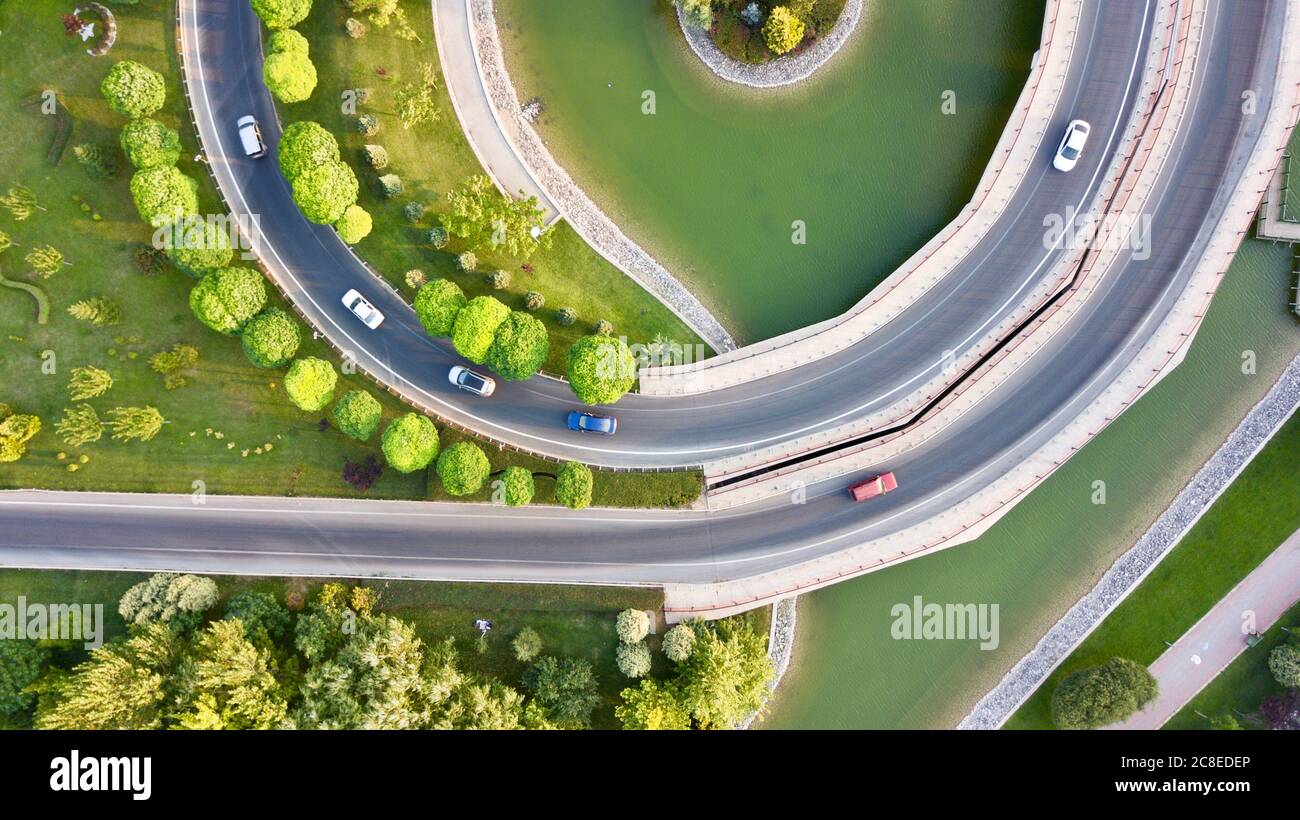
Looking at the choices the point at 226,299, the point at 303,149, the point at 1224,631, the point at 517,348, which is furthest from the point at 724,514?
the point at 1224,631

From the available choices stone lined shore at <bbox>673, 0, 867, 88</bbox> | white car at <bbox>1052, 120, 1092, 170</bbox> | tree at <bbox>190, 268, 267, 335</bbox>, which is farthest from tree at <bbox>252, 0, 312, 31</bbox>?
white car at <bbox>1052, 120, 1092, 170</bbox>

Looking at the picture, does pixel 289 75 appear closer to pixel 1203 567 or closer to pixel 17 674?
pixel 17 674

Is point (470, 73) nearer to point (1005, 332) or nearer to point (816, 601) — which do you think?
point (1005, 332)

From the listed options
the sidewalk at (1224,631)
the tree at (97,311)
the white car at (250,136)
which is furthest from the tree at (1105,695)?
the tree at (97,311)

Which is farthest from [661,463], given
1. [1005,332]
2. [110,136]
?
[110,136]

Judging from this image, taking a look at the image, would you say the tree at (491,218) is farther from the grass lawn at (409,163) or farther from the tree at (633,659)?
the tree at (633,659)

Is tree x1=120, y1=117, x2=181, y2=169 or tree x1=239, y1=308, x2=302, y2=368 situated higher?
tree x1=120, y1=117, x2=181, y2=169

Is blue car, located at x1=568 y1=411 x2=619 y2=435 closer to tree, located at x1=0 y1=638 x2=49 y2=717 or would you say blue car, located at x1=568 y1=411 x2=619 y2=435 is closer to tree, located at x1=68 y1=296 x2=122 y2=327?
tree, located at x1=68 y1=296 x2=122 y2=327
